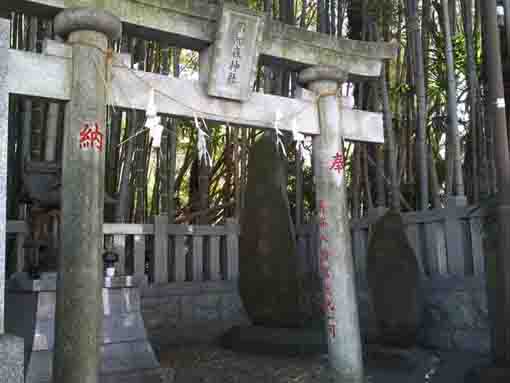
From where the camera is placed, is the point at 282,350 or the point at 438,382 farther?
the point at 282,350

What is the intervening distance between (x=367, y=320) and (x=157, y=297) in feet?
9.12

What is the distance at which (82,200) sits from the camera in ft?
10.9

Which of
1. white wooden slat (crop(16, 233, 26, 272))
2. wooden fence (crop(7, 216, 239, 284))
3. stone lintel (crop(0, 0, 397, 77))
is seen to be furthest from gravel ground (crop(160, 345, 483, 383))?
stone lintel (crop(0, 0, 397, 77))

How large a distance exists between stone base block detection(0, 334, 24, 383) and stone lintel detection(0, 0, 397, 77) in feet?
7.10

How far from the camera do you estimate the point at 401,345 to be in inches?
217

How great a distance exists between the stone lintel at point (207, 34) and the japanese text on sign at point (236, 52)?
181 millimetres

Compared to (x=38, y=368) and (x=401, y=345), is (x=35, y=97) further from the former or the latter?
(x=401, y=345)

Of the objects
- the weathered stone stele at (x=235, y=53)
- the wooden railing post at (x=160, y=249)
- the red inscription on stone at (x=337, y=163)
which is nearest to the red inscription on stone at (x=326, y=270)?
the red inscription on stone at (x=337, y=163)

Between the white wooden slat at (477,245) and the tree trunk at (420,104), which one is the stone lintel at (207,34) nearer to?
the tree trunk at (420,104)

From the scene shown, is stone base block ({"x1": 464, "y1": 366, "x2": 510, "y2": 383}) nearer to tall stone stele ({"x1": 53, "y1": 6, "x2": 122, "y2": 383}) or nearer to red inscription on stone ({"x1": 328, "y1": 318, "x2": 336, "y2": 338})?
red inscription on stone ({"x1": 328, "y1": 318, "x2": 336, "y2": 338})

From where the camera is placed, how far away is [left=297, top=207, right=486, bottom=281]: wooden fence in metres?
5.61

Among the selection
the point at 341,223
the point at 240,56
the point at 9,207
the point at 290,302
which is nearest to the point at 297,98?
the point at 240,56

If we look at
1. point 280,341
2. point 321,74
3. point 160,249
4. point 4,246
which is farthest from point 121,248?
point 4,246

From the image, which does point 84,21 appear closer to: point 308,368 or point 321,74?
point 321,74
